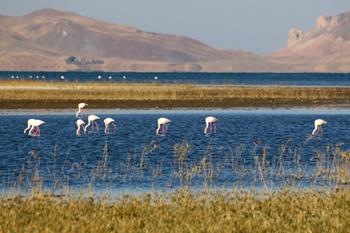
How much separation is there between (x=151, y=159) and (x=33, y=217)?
12453mm

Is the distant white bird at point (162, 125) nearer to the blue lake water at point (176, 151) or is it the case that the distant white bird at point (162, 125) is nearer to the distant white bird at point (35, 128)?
the blue lake water at point (176, 151)

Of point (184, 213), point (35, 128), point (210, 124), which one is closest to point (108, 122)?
point (35, 128)

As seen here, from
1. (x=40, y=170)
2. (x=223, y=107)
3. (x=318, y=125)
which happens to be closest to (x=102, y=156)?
(x=40, y=170)

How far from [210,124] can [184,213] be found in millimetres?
25548

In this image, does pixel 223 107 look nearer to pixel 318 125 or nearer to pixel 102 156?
pixel 318 125

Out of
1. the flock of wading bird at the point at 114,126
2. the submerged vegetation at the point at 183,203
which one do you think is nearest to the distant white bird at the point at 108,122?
the flock of wading bird at the point at 114,126

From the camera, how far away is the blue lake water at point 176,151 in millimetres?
23516

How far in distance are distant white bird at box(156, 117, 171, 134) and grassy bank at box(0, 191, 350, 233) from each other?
65.3 ft

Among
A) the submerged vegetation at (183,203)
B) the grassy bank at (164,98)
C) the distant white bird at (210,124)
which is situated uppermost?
the submerged vegetation at (183,203)

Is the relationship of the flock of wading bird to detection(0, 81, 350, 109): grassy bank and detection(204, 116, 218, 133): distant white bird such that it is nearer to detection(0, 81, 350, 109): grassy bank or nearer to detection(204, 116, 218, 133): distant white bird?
detection(204, 116, 218, 133): distant white bird

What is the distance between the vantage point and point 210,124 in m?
42.7

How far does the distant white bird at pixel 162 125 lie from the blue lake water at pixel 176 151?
0.36 m

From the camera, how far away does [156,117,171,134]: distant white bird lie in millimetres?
40094

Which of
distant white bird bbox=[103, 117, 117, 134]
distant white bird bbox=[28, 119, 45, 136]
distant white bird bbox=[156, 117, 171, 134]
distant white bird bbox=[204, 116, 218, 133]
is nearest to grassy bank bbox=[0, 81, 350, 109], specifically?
distant white bird bbox=[103, 117, 117, 134]
